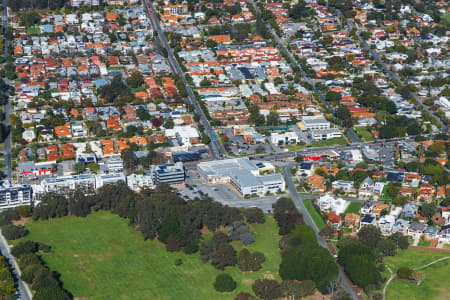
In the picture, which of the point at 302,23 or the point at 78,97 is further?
the point at 302,23

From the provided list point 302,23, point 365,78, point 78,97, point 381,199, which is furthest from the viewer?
point 302,23

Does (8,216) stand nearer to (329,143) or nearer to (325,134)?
(329,143)

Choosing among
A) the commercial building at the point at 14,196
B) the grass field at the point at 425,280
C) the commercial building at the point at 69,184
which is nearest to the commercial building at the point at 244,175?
the commercial building at the point at 69,184

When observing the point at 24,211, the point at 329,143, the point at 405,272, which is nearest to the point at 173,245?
the point at 24,211

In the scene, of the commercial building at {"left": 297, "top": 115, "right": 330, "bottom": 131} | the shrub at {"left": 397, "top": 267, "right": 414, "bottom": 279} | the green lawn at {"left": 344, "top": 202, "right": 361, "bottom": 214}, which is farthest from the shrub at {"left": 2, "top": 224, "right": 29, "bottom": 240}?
the commercial building at {"left": 297, "top": 115, "right": 330, "bottom": 131}

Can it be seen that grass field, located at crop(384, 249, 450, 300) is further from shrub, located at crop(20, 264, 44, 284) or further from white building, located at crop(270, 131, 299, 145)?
A: shrub, located at crop(20, 264, 44, 284)

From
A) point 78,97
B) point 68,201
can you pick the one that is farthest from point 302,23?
point 68,201

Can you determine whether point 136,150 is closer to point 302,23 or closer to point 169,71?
point 169,71
